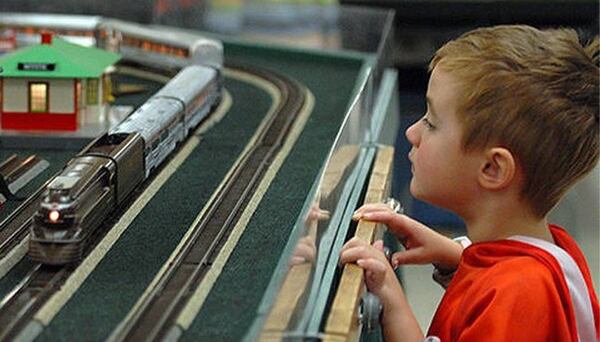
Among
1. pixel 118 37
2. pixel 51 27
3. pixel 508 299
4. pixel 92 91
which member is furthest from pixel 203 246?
pixel 51 27

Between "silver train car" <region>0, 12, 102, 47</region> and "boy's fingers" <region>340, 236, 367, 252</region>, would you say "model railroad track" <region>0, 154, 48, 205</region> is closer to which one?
"boy's fingers" <region>340, 236, 367, 252</region>

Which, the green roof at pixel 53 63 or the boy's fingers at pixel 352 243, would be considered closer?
the boy's fingers at pixel 352 243

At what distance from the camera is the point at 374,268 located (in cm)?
248

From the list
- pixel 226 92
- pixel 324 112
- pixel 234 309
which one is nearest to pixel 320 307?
pixel 234 309

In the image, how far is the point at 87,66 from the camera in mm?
3980

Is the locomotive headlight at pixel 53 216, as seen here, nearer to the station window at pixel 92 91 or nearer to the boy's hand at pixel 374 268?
the boy's hand at pixel 374 268

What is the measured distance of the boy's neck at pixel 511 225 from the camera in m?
2.49

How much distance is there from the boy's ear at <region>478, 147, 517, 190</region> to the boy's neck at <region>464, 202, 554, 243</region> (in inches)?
2.4

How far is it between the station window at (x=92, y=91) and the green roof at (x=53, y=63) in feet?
0.21

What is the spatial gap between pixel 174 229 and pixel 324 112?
1853 millimetres

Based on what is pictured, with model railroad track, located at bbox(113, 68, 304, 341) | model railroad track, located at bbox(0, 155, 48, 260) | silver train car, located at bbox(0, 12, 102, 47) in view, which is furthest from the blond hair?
silver train car, located at bbox(0, 12, 102, 47)

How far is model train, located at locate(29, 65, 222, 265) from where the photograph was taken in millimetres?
2721

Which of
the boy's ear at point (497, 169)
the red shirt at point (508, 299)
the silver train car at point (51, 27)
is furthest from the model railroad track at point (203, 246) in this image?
the silver train car at point (51, 27)

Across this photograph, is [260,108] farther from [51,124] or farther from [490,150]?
[490,150]
